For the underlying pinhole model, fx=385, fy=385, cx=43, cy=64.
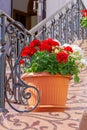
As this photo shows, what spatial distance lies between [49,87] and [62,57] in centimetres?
29

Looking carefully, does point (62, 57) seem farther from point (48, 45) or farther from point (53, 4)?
point (53, 4)

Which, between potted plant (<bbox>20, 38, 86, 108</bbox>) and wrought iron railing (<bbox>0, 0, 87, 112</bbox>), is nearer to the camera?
wrought iron railing (<bbox>0, 0, 87, 112</bbox>)

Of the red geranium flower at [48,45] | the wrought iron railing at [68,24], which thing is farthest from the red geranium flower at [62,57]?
the wrought iron railing at [68,24]

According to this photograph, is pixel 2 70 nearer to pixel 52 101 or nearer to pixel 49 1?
pixel 52 101

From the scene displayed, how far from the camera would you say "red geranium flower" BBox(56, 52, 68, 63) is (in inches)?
125

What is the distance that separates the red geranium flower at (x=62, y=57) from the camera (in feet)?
10.4

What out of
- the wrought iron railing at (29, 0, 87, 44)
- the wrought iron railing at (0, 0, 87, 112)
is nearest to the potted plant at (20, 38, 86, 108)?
the wrought iron railing at (0, 0, 87, 112)

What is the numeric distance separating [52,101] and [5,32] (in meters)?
0.70

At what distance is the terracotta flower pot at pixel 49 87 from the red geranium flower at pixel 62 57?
136 mm

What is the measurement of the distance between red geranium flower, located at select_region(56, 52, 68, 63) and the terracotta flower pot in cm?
14

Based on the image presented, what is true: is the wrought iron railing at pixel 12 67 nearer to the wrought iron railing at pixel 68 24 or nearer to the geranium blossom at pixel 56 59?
the geranium blossom at pixel 56 59

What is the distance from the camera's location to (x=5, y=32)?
324cm

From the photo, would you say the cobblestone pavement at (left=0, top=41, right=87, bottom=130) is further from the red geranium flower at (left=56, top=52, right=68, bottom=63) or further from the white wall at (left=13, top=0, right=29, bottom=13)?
the white wall at (left=13, top=0, right=29, bottom=13)

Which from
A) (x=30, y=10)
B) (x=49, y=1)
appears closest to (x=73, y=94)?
(x=49, y=1)
